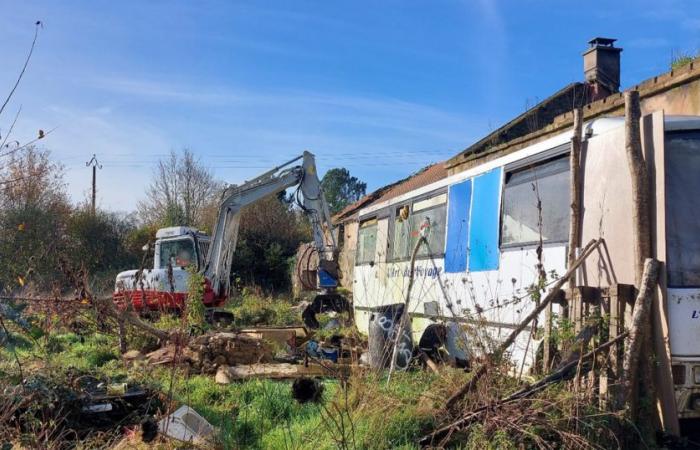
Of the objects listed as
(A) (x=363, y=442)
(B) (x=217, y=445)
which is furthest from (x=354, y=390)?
(B) (x=217, y=445)

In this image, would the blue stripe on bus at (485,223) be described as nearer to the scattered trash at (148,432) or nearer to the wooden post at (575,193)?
the wooden post at (575,193)

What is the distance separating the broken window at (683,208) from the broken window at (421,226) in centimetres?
411

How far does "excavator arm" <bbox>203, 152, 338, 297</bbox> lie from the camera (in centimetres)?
1769

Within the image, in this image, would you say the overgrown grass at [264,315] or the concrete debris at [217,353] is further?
the overgrown grass at [264,315]

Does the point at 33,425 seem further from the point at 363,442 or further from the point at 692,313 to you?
the point at 692,313

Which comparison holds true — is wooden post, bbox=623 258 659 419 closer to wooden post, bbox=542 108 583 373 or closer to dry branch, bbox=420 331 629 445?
dry branch, bbox=420 331 629 445

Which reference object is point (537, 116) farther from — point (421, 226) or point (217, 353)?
point (217, 353)

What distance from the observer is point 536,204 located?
7062 millimetres

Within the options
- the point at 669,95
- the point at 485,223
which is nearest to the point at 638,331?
the point at 485,223

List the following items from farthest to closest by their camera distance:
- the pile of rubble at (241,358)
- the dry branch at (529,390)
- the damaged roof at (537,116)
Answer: the damaged roof at (537,116), the pile of rubble at (241,358), the dry branch at (529,390)

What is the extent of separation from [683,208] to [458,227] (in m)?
3.70

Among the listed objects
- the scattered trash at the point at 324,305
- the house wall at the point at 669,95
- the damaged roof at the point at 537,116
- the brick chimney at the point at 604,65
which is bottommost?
the scattered trash at the point at 324,305

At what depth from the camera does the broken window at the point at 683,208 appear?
5277mm

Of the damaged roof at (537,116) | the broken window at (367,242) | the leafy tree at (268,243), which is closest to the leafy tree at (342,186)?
the leafy tree at (268,243)
